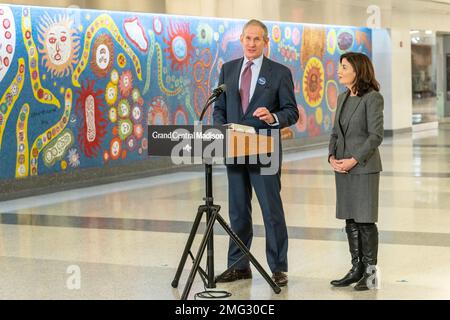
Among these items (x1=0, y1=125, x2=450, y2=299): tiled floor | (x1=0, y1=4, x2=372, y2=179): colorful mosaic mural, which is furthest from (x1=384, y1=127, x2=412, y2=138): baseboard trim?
(x1=0, y1=125, x2=450, y2=299): tiled floor

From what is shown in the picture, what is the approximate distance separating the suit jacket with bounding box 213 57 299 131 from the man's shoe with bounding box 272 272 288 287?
96 cm

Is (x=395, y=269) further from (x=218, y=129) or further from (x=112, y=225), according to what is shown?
(x=112, y=225)

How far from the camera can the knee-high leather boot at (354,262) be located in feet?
18.5

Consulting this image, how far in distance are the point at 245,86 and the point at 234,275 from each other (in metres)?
1.26

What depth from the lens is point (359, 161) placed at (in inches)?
218

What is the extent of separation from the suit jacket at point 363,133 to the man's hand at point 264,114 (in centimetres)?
49

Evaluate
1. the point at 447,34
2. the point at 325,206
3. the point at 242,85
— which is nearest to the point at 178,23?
the point at 325,206

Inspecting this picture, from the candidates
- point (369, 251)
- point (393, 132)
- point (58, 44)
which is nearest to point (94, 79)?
point (58, 44)

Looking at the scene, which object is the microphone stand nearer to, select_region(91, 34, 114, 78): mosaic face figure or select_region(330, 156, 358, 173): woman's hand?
select_region(330, 156, 358, 173): woman's hand

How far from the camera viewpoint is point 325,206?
30.4 feet

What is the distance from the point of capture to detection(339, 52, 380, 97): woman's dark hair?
18.2ft

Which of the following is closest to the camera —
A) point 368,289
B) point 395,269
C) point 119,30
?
point 368,289

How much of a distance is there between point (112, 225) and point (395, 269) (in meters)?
3.20

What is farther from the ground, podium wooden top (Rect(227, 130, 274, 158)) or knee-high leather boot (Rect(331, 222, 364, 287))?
podium wooden top (Rect(227, 130, 274, 158))
